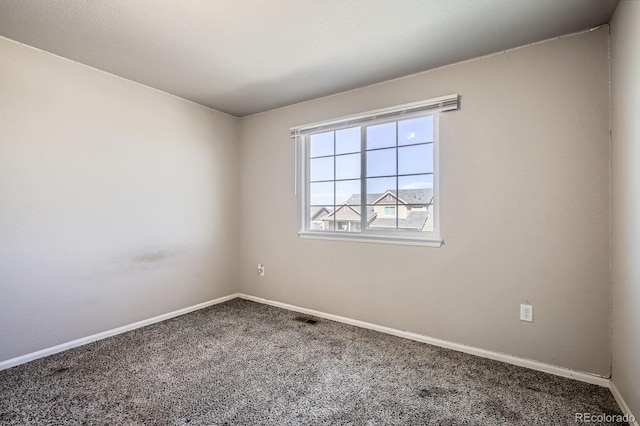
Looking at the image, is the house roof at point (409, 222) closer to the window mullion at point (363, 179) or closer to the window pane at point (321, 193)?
the window mullion at point (363, 179)

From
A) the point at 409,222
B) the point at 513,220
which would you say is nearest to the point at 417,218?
the point at 409,222

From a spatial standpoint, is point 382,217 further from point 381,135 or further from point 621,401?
point 621,401

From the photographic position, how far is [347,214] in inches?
123

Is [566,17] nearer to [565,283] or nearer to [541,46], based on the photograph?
[541,46]

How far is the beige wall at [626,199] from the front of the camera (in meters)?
1.50

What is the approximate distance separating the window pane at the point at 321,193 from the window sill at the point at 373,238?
1.16 feet

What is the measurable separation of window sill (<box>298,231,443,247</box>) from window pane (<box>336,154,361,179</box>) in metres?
0.60

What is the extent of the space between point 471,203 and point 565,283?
795mm

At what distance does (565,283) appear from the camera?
6.66 feet

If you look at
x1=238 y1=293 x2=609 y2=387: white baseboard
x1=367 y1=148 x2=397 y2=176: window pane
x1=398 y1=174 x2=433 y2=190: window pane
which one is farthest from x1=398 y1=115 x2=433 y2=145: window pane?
x1=238 y1=293 x2=609 y2=387: white baseboard

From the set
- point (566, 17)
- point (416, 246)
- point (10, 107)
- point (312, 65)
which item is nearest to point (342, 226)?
point (416, 246)

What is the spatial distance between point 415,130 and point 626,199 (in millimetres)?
1480

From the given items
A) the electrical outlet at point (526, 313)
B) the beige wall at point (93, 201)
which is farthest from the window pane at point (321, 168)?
the electrical outlet at point (526, 313)

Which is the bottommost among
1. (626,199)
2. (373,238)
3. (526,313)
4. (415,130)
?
(526,313)
